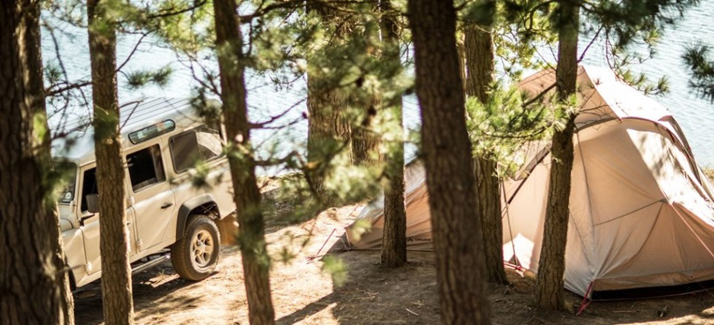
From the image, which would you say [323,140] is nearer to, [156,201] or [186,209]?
[156,201]

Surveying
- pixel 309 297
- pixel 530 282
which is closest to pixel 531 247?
pixel 530 282

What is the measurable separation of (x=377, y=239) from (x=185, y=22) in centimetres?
524

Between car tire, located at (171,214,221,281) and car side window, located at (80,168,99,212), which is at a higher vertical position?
car side window, located at (80,168,99,212)

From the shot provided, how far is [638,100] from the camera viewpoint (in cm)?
991

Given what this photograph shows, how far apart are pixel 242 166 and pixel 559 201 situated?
384cm

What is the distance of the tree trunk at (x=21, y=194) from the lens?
4691mm

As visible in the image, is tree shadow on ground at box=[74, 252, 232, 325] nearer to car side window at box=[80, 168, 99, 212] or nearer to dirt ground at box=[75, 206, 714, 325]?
dirt ground at box=[75, 206, 714, 325]

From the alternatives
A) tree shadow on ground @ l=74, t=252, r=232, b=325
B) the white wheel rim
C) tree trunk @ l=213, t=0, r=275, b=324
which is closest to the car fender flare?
the white wheel rim

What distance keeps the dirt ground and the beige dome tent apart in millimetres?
311

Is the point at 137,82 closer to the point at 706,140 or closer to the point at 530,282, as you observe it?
the point at 530,282

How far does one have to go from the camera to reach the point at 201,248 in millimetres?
9914

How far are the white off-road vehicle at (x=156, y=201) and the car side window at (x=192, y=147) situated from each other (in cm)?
1

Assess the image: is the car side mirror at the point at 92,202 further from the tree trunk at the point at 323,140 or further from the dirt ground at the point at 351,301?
the tree trunk at the point at 323,140

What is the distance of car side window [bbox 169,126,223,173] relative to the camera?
9.48 m
